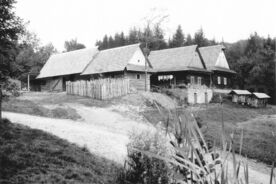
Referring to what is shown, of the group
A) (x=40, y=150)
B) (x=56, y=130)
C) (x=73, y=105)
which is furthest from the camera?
(x=73, y=105)

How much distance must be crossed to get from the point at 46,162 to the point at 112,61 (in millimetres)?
25337

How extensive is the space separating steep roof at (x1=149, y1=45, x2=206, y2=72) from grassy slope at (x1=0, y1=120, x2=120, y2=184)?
26800 millimetres

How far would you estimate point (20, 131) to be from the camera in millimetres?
9727

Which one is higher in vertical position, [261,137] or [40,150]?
[40,150]

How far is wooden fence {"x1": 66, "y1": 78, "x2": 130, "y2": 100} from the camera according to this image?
2382 cm

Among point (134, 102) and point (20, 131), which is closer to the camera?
point (20, 131)

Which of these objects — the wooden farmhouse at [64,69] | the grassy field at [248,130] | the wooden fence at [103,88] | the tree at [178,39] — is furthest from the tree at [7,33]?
the tree at [178,39]

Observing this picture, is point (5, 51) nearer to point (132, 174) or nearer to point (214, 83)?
point (132, 174)

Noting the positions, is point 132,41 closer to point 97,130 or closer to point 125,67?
point 125,67

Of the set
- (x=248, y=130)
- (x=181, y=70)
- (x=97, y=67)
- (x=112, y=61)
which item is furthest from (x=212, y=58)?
(x=248, y=130)

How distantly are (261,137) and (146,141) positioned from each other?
12.4 metres

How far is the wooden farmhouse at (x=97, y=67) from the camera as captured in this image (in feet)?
99.5

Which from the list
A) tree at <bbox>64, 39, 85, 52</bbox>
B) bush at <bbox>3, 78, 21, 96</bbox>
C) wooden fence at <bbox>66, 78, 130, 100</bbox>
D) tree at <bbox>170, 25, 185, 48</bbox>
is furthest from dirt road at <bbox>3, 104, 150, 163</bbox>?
tree at <bbox>64, 39, 85, 52</bbox>

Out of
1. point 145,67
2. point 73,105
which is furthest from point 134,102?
point 145,67
